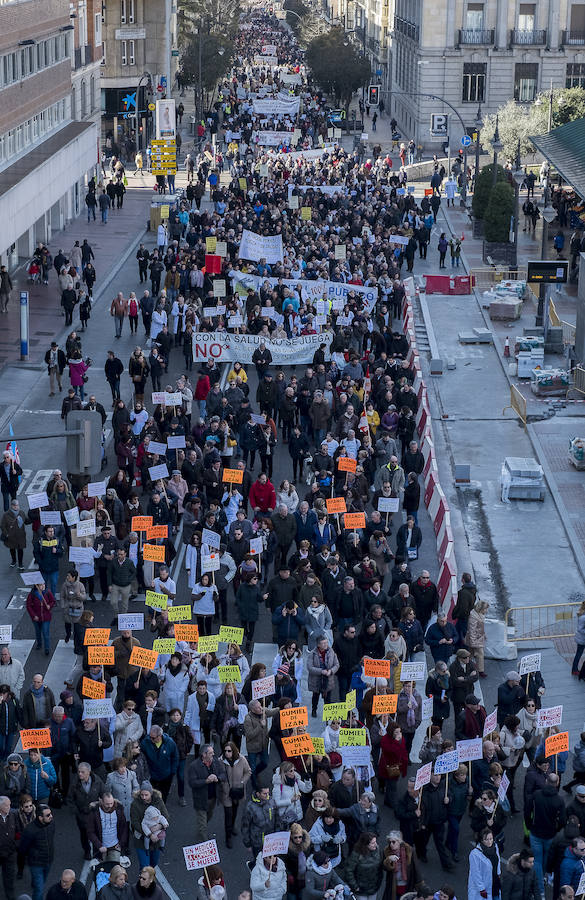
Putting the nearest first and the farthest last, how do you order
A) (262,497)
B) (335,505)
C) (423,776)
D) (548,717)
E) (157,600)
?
1. (423,776)
2. (548,717)
3. (157,600)
4. (335,505)
5. (262,497)

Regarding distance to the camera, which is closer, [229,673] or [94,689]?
[94,689]

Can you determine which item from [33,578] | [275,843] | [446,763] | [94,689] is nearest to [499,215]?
[33,578]

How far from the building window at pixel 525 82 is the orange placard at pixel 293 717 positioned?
74.7 metres

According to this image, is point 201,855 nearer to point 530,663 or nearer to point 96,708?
point 96,708

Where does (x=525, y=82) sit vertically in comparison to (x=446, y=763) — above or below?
above

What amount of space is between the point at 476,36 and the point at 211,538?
69579 mm

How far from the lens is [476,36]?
86.1 meters

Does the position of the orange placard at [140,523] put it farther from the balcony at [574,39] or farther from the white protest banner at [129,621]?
the balcony at [574,39]

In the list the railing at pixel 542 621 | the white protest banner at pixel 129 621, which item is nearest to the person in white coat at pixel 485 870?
the white protest banner at pixel 129 621

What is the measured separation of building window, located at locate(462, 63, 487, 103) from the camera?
285 feet

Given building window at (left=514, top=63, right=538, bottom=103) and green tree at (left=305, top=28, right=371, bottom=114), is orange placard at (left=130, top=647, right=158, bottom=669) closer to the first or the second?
building window at (left=514, top=63, right=538, bottom=103)

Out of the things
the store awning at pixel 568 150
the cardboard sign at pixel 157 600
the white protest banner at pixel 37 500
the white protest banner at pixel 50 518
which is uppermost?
the store awning at pixel 568 150

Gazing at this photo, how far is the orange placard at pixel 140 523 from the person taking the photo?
73.6 ft

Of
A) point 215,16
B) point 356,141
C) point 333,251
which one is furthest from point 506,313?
point 215,16
